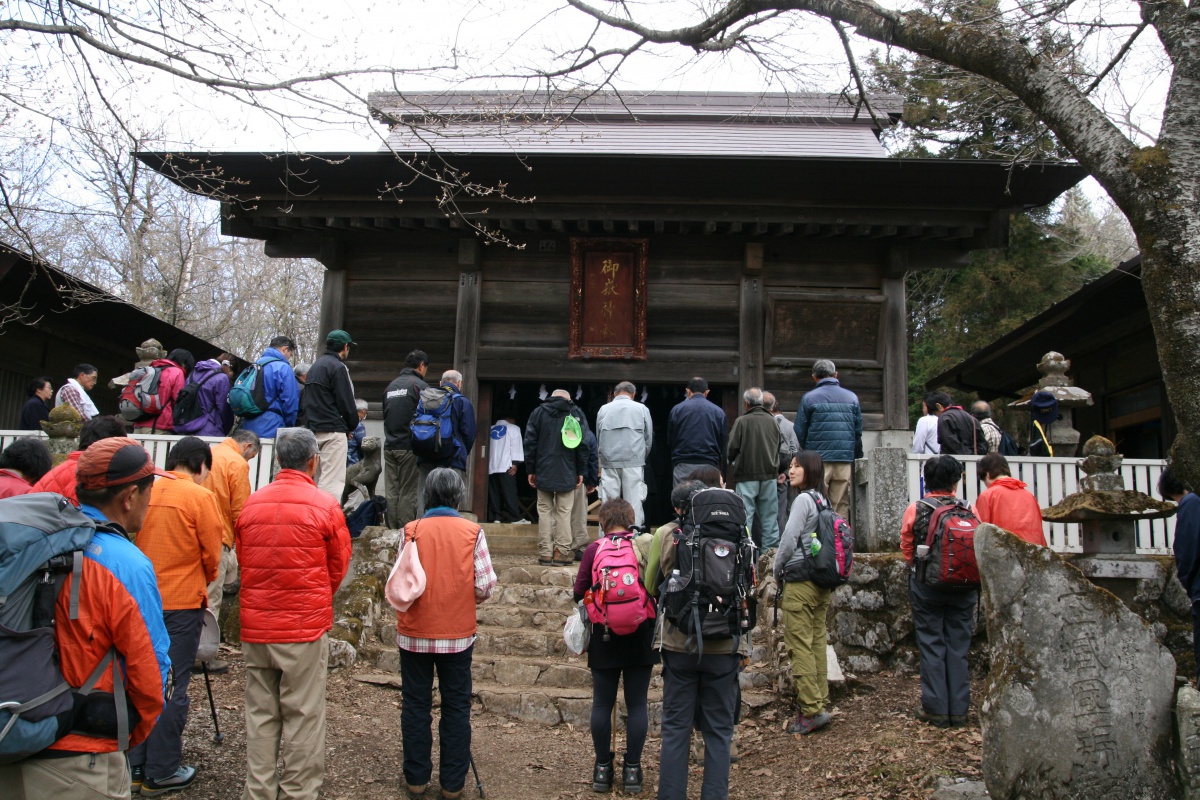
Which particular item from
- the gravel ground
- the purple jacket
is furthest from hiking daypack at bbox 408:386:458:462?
the gravel ground

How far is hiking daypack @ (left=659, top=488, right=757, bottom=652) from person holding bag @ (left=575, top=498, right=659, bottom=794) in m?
0.28

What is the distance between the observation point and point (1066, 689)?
165 inches

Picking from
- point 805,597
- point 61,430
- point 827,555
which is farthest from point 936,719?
point 61,430

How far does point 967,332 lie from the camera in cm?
1778

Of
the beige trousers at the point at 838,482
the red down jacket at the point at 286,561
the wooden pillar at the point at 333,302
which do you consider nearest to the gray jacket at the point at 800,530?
the beige trousers at the point at 838,482

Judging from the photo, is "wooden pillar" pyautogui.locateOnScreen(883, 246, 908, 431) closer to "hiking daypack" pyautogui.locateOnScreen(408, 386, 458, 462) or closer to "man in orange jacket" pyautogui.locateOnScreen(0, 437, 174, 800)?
"hiking daypack" pyautogui.locateOnScreen(408, 386, 458, 462)

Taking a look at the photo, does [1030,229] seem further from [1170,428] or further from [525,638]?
[525,638]

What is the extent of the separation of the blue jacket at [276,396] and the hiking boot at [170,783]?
3.47 metres

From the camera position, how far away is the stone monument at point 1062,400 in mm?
8344

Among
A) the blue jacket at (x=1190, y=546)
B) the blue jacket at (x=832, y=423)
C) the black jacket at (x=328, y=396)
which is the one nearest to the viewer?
the blue jacket at (x=1190, y=546)

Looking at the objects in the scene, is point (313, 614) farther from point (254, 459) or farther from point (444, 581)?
point (254, 459)

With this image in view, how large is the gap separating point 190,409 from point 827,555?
5.98 meters

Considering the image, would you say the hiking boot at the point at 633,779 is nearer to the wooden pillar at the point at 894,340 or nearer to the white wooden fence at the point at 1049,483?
the white wooden fence at the point at 1049,483

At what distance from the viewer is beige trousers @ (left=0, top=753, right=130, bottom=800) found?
8.25ft
